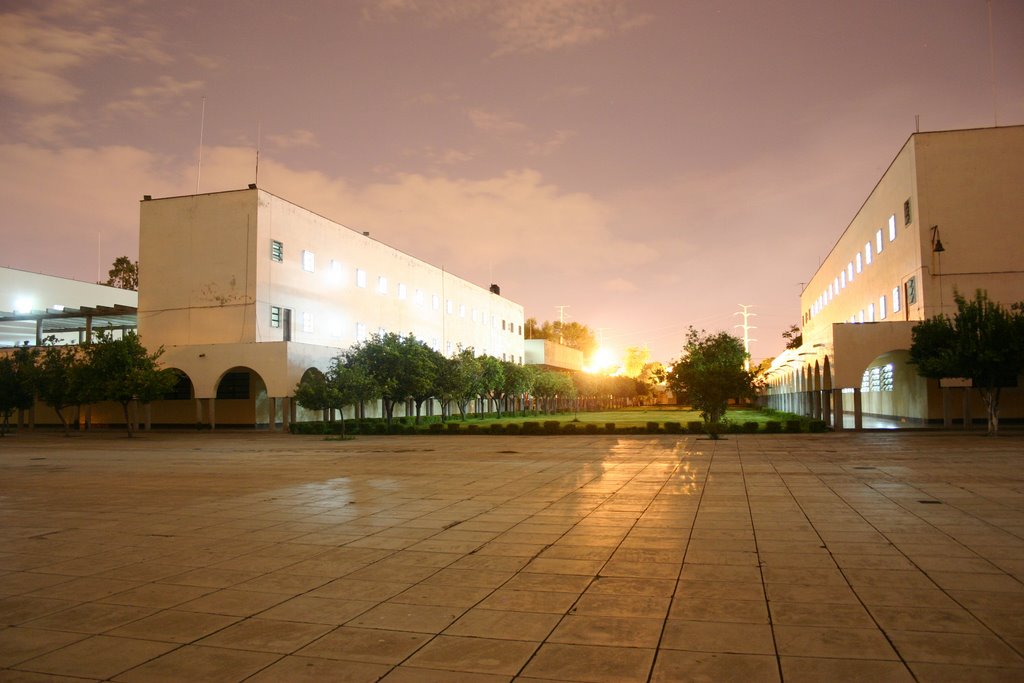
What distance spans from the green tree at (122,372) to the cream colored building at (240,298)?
3683mm

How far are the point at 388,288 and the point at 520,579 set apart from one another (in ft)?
150

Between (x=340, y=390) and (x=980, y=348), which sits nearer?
(x=980, y=348)

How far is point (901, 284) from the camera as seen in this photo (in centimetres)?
3434

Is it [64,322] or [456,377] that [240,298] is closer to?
[456,377]

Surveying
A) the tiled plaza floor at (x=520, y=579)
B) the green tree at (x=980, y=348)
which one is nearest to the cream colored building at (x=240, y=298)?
the tiled plaza floor at (x=520, y=579)

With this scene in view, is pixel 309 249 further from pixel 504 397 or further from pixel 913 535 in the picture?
pixel 913 535

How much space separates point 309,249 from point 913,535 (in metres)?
38.5

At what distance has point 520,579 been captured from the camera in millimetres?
6543

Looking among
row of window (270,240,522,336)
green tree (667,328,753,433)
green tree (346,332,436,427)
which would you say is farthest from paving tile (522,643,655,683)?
row of window (270,240,522,336)

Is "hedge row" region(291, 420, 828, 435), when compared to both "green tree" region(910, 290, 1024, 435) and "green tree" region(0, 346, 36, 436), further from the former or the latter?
"green tree" region(0, 346, 36, 436)

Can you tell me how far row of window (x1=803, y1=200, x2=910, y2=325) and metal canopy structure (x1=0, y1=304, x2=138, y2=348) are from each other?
40194 mm

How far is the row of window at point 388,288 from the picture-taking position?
40.0m

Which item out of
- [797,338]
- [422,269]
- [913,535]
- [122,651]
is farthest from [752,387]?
[797,338]

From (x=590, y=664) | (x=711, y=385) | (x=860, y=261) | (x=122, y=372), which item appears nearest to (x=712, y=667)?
(x=590, y=664)
